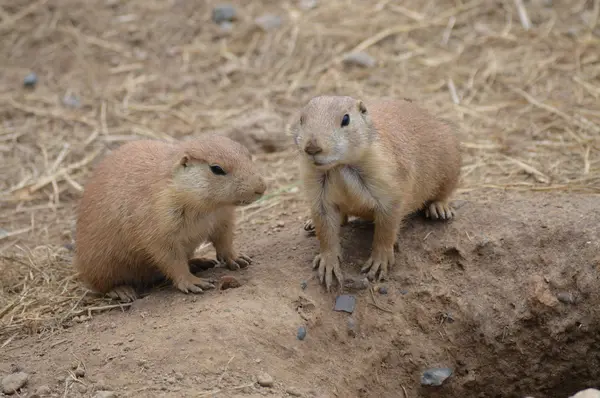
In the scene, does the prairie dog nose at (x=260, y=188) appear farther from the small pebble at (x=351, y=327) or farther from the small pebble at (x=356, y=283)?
the small pebble at (x=351, y=327)

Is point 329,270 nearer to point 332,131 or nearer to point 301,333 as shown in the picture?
point 301,333

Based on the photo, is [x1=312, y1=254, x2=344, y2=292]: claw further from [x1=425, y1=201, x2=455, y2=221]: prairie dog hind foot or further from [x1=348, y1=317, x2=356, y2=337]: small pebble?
[x1=425, y1=201, x2=455, y2=221]: prairie dog hind foot

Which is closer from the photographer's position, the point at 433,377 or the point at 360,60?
the point at 433,377

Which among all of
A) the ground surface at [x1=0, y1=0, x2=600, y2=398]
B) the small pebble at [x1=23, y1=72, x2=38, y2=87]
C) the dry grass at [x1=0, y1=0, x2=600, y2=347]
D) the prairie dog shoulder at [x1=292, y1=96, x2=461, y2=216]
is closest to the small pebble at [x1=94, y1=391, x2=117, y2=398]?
the ground surface at [x1=0, y1=0, x2=600, y2=398]

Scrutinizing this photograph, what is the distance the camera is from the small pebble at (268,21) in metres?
10.2

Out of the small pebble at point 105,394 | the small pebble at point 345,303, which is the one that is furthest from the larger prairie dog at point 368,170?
the small pebble at point 105,394

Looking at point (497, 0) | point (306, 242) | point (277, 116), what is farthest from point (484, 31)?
point (306, 242)

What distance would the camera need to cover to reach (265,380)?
4402 mm

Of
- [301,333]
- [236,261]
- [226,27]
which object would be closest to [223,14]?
[226,27]

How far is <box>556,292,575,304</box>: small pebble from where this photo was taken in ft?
18.3

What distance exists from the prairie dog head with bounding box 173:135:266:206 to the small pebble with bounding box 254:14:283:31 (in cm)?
526

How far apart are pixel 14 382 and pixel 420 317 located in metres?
2.82

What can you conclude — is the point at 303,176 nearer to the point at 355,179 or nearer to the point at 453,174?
the point at 355,179

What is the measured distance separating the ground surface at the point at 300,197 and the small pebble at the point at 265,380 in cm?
4
